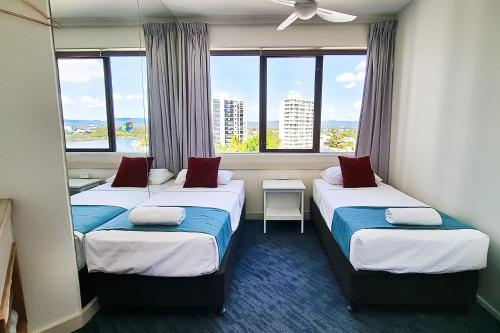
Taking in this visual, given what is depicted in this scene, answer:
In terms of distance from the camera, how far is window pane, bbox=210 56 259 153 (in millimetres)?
3688

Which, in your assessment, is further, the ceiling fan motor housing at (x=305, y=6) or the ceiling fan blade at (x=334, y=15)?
the ceiling fan blade at (x=334, y=15)

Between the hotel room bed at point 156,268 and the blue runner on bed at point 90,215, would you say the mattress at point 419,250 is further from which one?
the blue runner on bed at point 90,215

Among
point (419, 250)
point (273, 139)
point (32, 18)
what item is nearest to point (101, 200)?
point (32, 18)

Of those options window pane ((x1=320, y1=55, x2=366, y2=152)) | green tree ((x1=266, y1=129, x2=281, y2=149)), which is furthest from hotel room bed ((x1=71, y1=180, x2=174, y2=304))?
window pane ((x1=320, y1=55, x2=366, y2=152))

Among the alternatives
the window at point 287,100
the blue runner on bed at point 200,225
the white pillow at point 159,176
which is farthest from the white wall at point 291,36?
the blue runner on bed at point 200,225

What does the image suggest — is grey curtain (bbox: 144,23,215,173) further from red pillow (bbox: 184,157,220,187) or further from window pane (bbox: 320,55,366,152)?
window pane (bbox: 320,55,366,152)

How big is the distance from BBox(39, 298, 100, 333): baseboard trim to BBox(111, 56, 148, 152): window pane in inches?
51.0

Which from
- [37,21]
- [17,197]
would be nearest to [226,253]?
[17,197]

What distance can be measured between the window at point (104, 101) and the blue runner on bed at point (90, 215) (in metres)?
0.44

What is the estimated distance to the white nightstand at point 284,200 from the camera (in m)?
3.34

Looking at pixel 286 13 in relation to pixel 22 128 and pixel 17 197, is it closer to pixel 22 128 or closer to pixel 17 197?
pixel 22 128

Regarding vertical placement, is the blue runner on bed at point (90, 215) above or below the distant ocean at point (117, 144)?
below

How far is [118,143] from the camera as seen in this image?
8.01ft

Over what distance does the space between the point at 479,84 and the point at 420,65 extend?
964mm
